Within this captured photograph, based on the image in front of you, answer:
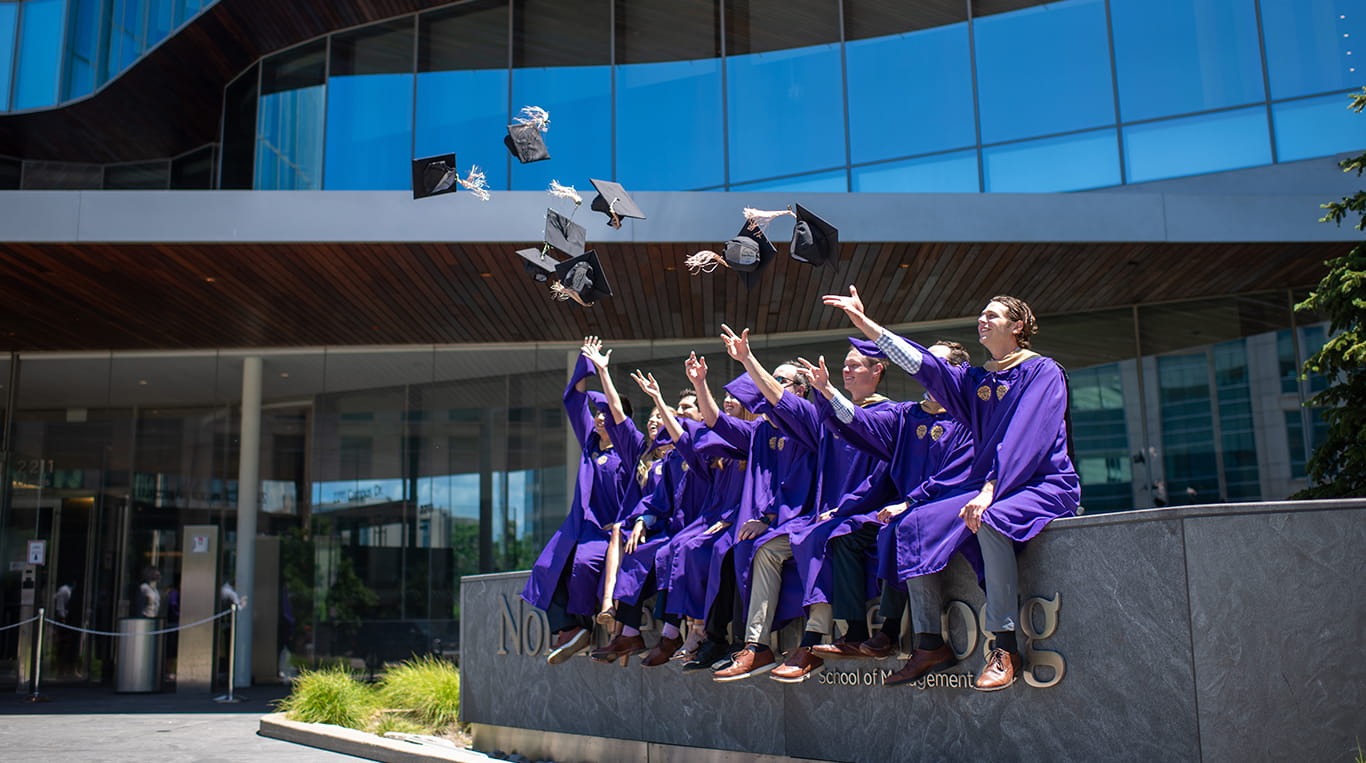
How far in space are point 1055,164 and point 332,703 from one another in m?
9.87

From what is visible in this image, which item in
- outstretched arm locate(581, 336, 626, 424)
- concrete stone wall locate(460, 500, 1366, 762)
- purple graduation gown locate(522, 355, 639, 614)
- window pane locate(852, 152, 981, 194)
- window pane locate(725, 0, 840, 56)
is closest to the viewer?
concrete stone wall locate(460, 500, 1366, 762)

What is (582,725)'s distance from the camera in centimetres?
827

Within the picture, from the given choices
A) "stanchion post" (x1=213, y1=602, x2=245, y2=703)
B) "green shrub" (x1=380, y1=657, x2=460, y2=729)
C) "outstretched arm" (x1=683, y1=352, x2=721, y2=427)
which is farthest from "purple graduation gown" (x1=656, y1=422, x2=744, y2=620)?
"stanchion post" (x1=213, y1=602, x2=245, y2=703)

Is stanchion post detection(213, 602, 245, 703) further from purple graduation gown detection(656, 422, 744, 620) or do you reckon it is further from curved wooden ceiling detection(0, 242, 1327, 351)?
purple graduation gown detection(656, 422, 744, 620)

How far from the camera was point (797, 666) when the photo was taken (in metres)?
6.18

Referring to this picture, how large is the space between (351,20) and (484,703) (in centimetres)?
1022

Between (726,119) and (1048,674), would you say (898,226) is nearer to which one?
(726,119)

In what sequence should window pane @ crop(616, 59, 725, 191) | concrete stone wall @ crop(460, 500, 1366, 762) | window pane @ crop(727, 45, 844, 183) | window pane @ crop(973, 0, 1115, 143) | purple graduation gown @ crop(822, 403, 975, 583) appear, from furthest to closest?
window pane @ crop(616, 59, 725, 191) < window pane @ crop(727, 45, 844, 183) < window pane @ crop(973, 0, 1115, 143) < purple graduation gown @ crop(822, 403, 975, 583) < concrete stone wall @ crop(460, 500, 1366, 762)

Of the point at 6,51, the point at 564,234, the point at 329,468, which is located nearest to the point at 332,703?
the point at 564,234

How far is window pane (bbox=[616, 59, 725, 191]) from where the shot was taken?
587 inches

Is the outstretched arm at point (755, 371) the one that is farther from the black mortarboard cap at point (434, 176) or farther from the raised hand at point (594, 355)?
the black mortarboard cap at point (434, 176)

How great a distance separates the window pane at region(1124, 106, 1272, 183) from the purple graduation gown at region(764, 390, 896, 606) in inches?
342

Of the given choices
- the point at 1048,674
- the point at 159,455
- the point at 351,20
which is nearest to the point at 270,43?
the point at 351,20

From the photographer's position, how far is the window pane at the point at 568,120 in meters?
14.9
